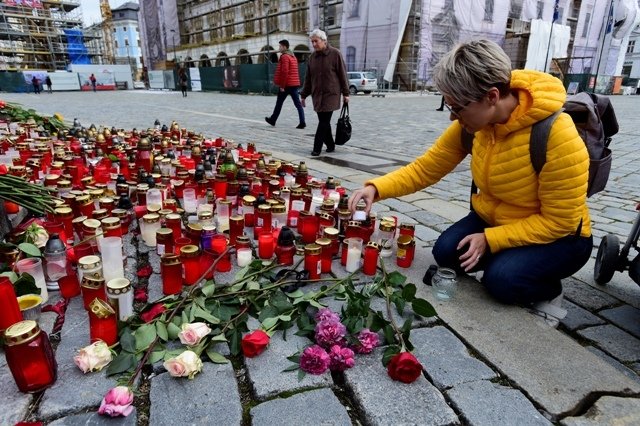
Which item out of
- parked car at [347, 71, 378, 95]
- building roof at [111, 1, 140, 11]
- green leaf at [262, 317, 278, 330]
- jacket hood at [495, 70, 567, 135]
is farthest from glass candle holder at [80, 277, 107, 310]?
building roof at [111, 1, 140, 11]

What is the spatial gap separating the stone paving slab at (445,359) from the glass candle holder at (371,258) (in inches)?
23.7

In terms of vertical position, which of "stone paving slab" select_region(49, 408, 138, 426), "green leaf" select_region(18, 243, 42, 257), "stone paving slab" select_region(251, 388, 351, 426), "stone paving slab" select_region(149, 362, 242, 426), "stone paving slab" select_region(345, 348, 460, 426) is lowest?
"stone paving slab" select_region(345, 348, 460, 426)

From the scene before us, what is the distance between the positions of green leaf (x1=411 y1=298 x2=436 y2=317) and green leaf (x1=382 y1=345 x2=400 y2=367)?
0.27 m

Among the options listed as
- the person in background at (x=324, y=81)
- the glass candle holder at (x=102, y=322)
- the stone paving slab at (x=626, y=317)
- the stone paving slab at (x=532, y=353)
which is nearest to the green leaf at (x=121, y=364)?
the glass candle holder at (x=102, y=322)

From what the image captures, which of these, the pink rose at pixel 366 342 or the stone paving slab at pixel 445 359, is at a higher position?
the pink rose at pixel 366 342

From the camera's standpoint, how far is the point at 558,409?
1.56 metres

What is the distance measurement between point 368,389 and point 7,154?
4.87 meters

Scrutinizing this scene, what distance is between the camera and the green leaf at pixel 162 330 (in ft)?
5.82

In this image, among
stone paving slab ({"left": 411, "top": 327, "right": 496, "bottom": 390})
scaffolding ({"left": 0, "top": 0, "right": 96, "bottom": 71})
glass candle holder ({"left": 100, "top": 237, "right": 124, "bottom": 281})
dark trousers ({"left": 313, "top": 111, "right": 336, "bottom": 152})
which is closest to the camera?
stone paving slab ({"left": 411, "top": 327, "right": 496, "bottom": 390})

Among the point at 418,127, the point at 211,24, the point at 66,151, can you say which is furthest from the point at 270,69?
the point at 211,24

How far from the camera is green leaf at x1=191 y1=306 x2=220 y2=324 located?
1.90 metres

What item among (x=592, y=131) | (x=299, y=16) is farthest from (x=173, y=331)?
(x=299, y=16)

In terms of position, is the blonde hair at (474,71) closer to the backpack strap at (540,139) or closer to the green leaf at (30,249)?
the backpack strap at (540,139)

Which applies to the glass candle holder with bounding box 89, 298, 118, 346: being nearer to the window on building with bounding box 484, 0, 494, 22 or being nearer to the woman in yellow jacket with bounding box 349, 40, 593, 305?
the woman in yellow jacket with bounding box 349, 40, 593, 305
